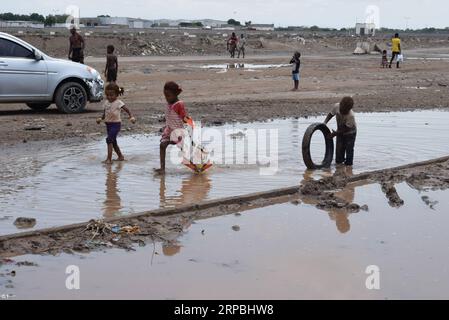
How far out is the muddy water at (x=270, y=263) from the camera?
590 cm

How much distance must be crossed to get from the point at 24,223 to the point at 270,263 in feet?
8.22

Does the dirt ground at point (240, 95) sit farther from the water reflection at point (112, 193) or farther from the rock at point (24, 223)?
the rock at point (24, 223)

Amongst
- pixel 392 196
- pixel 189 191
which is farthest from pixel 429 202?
pixel 189 191

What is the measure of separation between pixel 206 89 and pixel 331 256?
16514 mm

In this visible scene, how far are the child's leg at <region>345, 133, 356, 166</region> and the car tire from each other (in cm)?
726

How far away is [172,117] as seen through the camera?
34.5 ft

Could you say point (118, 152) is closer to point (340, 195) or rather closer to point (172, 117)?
point (172, 117)

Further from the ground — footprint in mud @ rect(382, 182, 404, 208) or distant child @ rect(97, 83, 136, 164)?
distant child @ rect(97, 83, 136, 164)

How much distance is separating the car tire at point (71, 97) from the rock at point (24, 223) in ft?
29.6

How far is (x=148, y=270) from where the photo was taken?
20.7 feet

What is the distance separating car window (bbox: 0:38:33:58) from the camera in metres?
15.8

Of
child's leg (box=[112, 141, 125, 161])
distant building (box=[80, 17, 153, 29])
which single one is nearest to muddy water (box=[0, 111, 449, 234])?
child's leg (box=[112, 141, 125, 161])

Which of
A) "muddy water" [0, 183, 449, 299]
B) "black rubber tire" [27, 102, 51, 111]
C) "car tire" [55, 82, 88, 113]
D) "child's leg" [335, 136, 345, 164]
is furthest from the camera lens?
"black rubber tire" [27, 102, 51, 111]

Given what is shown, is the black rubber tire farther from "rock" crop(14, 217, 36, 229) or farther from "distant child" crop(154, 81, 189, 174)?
"rock" crop(14, 217, 36, 229)
